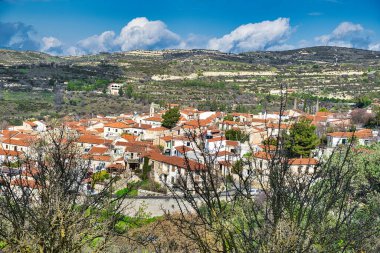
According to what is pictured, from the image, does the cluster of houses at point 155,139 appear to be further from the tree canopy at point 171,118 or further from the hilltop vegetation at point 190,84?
the hilltop vegetation at point 190,84

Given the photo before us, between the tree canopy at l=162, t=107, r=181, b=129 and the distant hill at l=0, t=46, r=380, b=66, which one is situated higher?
the distant hill at l=0, t=46, r=380, b=66

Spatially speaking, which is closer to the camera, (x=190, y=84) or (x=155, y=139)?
(x=155, y=139)

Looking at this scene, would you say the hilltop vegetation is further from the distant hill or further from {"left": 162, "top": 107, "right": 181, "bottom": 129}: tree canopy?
{"left": 162, "top": 107, "right": 181, "bottom": 129}: tree canopy

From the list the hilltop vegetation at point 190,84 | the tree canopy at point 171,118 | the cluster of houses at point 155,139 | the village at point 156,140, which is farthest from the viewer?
Result: the hilltop vegetation at point 190,84

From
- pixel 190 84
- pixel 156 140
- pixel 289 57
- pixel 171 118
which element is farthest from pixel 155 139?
pixel 289 57

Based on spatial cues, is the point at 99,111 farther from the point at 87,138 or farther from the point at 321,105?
the point at 321,105

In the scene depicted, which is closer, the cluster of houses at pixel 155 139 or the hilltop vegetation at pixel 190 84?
the cluster of houses at pixel 155 139

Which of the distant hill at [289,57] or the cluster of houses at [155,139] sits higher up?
the distant hill at [289,57]

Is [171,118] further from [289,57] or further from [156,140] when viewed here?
[289,57]

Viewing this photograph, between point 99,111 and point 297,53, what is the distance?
91.4 meters

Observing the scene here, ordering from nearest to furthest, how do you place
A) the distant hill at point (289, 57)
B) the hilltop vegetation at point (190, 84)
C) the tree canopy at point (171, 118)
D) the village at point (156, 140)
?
the village at point (156, 140)
the tree canopy at point (171, 118)
the hilltop vegetation at point (190, 84)
the distant hill at point (289, 57)

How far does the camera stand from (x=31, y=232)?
599cm

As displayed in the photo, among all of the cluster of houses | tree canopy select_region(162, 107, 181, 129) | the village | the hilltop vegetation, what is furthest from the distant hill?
tree canopy select_region(162, 107, 181, 129)

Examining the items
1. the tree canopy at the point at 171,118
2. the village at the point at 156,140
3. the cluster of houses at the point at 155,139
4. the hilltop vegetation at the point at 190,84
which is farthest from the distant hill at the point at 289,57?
the tree canopy at the point at 171,118
